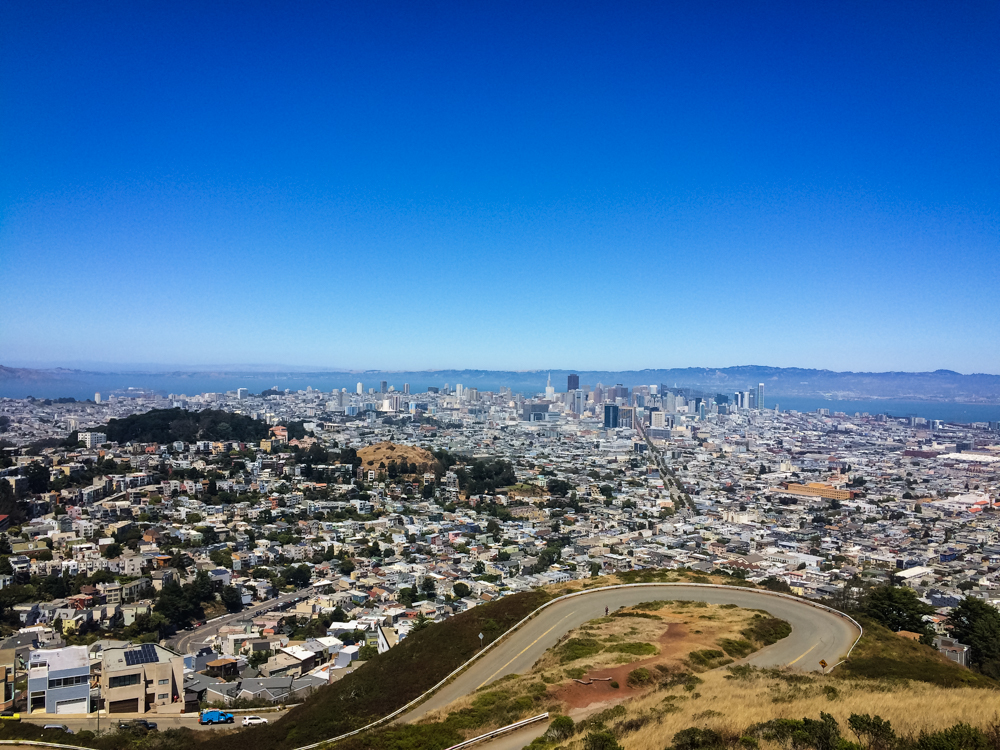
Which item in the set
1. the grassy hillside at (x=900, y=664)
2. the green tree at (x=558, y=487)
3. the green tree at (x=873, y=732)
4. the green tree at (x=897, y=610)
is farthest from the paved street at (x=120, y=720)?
the green tree at (x=558, y=487)

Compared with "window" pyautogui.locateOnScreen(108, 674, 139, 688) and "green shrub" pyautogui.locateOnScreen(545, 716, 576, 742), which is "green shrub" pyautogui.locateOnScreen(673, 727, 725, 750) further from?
"window" pyautogui.locateOnScreen(108, 674, 139, 688)

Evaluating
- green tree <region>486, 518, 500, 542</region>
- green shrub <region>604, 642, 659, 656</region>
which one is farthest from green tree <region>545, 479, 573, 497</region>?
green shrub <region>604, 642, 659, 656</region>

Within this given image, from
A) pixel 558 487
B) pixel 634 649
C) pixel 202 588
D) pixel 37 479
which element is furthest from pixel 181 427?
pixel 634 649

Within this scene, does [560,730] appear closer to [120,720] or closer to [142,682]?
[120,720]

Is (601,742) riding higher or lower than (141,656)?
higher

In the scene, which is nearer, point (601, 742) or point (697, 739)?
point (697, 739)

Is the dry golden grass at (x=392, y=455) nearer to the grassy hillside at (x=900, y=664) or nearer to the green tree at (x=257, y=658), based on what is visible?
the green tree at (x=257, y=658)
